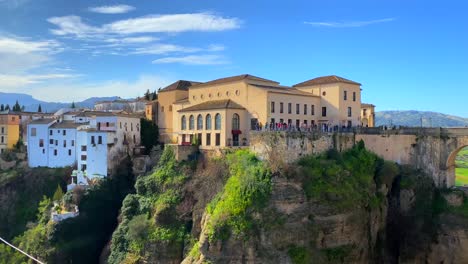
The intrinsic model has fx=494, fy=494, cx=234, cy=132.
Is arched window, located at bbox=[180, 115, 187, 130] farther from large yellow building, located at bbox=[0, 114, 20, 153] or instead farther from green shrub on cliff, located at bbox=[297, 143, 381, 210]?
large yellow building, located at bbox=[0, 114, 20, 153]

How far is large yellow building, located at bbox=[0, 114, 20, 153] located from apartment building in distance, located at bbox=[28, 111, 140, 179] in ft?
19.3

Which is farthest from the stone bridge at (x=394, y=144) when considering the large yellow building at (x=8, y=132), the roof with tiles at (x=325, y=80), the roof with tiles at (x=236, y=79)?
the large yellow building at (x=8, y=132)

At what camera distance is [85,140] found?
5344cm

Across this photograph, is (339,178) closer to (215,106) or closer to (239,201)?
(239,201)

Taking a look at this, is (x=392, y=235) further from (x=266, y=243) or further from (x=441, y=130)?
(x=266, y=243)

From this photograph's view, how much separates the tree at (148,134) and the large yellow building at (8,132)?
1815 centimetres

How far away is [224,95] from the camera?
166ft

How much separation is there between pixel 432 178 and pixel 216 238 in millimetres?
19951

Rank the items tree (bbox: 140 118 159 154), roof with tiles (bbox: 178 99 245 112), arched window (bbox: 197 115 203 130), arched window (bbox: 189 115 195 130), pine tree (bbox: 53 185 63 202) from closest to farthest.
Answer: roof with tiles (bbox: 178 99 245 112)
arched window (bbox: 197 115 203 130)
arched window (bbox: 189 115 195 130)
pine tree (bbox: 53 185 63 202)
tree (bbox: 140 118 159 154)


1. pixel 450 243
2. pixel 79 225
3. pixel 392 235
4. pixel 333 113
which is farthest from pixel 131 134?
pixel 450 243

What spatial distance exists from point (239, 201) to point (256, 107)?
40.2 feet

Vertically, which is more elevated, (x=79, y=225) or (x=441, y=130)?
(x=441, y=130)

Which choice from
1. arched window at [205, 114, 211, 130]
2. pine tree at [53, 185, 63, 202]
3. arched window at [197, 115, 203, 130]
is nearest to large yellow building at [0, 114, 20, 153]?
pine tree at [53, 185, 63, 202]

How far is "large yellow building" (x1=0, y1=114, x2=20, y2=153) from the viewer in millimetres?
63062
